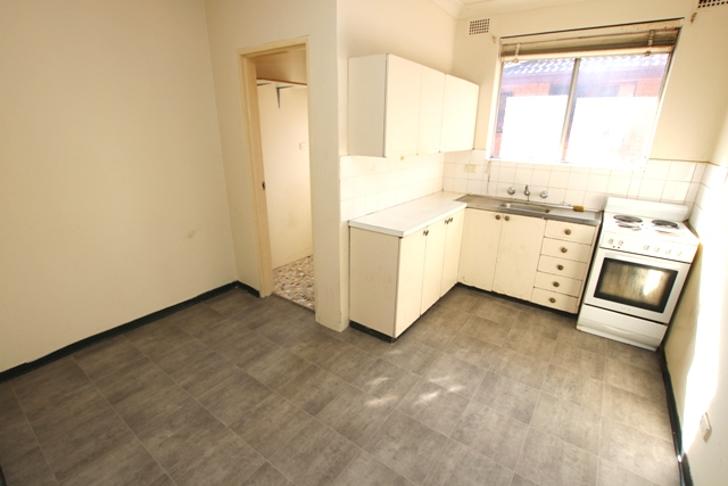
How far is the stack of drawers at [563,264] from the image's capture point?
2754 millimetres

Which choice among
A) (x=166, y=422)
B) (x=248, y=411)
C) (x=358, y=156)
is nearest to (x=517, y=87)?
(x=358, y=156)

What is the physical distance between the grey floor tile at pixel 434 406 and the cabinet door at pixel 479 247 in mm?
1475

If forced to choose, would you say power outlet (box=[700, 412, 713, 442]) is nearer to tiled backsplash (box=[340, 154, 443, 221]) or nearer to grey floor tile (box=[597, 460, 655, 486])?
grey floor tile (box=[597, 460, 655, 486])

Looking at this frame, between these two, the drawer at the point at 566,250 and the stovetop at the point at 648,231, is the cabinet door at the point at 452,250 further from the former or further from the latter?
the stovetop at the point at 648,231

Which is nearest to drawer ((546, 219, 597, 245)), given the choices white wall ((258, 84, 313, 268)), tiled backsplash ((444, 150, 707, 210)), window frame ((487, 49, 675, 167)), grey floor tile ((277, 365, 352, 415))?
tiled backsplash ((444, 150, 707, 210))

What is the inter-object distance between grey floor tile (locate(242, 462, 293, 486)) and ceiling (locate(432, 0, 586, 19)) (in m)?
3.61

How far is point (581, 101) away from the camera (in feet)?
10.1

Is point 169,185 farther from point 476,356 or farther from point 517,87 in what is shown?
point 517,87

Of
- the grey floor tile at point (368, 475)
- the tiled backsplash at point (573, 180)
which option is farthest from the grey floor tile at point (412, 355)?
the tiled backsplash at point (573, 180)

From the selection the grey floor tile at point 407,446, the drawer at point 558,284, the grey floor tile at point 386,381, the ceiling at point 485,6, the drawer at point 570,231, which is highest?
the ceiling at point 485,6

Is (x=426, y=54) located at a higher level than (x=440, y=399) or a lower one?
higher

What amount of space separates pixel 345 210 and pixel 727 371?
213 cm

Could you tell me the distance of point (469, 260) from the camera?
3.33m

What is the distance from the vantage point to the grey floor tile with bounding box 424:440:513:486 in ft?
5.14
